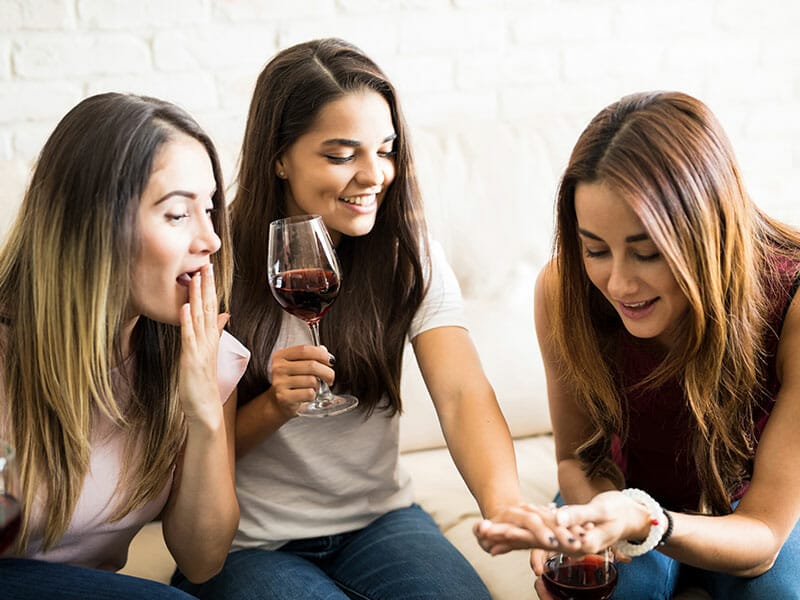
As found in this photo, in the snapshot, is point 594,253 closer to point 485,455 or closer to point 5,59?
point 485,455

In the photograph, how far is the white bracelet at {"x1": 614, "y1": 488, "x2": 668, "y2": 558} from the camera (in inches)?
51.3

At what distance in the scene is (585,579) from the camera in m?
1.26

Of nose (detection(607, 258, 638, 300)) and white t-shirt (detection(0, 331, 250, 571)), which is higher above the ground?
nose (detection(607, 258, 638, 300))

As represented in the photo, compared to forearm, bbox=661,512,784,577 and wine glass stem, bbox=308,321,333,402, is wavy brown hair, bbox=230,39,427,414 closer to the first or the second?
wine glass stem, bbox=308,321,333,402

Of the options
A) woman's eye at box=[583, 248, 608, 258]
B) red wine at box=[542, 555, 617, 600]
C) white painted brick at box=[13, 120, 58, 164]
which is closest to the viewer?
red wine at box=[542, 555, 617, 600]

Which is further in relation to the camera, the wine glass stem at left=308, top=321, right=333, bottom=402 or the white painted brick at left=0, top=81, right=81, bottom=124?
the white painted brick at left=0, top=81, right=81, bottom=124

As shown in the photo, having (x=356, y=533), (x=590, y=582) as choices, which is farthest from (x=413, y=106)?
(x=590, y=582)

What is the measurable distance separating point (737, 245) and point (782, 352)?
189mm

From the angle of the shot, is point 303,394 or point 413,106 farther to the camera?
point 413,106

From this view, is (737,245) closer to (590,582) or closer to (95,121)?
(590,582)

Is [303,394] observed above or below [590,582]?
above

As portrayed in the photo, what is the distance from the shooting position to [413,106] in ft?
8.11

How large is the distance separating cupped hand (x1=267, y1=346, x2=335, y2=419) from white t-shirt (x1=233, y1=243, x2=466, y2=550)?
193 mm

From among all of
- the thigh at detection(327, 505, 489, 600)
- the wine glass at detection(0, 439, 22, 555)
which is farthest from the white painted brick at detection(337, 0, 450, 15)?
the wine glass at detection(0, 439, 22, 555)
